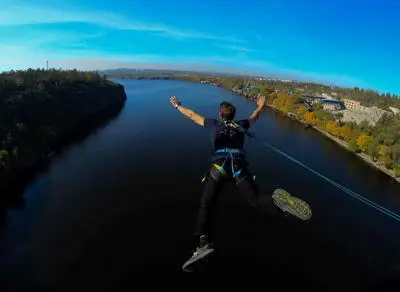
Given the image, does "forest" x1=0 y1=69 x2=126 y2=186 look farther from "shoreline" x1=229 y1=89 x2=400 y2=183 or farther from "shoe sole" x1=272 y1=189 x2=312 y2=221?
"shoreline" x1=229 y1=89 x2=400 y2=183

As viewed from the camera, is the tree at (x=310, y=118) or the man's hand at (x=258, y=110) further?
the tree at (x=310, y=118)

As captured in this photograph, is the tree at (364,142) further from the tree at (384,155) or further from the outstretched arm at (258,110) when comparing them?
the outstretched arm at (258,110)

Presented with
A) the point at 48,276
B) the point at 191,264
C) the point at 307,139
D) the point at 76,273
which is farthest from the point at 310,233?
the point at 307,139

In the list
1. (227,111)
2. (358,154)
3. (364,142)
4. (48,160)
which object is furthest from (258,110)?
(364,142)

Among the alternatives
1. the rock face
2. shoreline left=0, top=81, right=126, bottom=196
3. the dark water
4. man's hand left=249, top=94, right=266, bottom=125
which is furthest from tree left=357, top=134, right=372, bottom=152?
man's hand left=249, top=94, right=266, bottom=125

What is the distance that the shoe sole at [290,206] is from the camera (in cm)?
223

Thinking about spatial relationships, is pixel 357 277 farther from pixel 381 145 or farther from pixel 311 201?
pixel 381 145

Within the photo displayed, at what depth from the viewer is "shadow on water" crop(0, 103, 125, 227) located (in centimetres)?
1595

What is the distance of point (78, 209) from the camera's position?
1499cm

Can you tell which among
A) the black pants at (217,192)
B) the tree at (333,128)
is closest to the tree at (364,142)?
the tree at (333,128)

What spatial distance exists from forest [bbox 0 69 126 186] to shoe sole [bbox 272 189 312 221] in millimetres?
18248

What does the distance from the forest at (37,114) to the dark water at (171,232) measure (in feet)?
6.74

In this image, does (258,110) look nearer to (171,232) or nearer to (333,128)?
(171,232)

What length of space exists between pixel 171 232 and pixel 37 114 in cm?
1824
